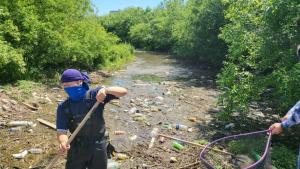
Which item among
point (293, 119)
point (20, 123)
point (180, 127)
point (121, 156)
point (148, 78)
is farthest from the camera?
point (148, 78)

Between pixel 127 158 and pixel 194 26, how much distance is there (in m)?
17.5

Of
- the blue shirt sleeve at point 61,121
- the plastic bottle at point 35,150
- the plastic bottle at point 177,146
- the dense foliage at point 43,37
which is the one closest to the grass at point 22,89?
the dense foliage at point 43,37

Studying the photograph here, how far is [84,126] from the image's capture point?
406 cm

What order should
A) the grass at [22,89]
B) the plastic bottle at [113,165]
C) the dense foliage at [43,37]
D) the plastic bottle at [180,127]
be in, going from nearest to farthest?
the plastic bottle at [113,165]
the plastic bottle at [180,127]
the grass at [22,89]
the dense foliage at [43,37]

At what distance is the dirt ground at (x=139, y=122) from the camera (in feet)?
23.1

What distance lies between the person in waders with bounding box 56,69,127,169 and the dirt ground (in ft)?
7.91

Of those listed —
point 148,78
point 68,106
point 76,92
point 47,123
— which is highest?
point 76,92

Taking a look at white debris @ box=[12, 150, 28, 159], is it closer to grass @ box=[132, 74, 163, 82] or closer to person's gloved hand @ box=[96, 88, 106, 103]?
person's gloved hand @ box=[96, 88, 106, 103]

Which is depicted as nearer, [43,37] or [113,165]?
[113,165]

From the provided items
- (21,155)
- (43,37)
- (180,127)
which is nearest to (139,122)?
(180,127)

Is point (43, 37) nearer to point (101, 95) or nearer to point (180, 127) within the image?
point (180, 127)

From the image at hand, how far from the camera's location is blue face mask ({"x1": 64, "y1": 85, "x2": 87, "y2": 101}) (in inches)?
159

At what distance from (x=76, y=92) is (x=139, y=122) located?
18.6 feet

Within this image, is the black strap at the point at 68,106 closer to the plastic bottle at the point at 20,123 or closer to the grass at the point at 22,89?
the plastic bottle at the point at 20,123
